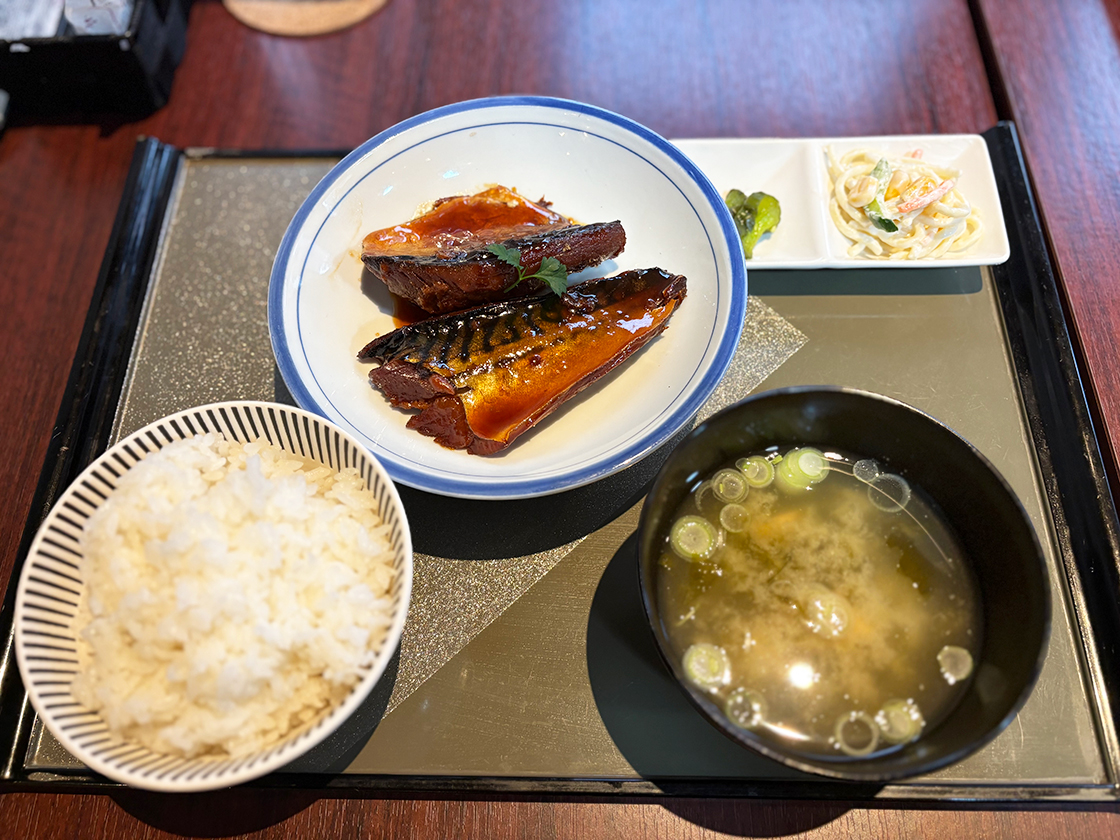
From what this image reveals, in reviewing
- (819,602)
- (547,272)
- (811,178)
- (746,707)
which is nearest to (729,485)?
(819,602)

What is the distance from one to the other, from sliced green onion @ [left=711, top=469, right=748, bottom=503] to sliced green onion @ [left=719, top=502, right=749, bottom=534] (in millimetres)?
19

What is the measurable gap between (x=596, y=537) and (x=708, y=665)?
0.48 meters

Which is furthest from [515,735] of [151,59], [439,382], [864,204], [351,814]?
[151,59]

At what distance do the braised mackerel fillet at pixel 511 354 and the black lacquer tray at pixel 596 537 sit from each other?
26cm

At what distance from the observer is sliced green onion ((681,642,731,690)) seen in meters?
1.50

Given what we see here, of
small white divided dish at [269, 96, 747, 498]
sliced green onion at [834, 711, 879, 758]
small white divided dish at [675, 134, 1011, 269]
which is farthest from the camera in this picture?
small white divided dish at [675, 134, 1011, 269]

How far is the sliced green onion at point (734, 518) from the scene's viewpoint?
65.1 inches

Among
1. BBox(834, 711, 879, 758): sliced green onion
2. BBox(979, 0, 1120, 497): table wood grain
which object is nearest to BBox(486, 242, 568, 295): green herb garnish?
BBox(834, 711, 879, 758): sliced green onion

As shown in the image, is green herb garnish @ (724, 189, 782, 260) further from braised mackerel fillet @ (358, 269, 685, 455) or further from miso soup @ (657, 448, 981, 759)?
miso soup @ (657, 448, 981, 759)

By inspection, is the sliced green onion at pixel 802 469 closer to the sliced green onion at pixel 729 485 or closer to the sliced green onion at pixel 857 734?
the sliced green onion at pixel 729 485

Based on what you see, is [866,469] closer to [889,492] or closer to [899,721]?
[889,492]

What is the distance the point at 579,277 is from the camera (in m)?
2.18

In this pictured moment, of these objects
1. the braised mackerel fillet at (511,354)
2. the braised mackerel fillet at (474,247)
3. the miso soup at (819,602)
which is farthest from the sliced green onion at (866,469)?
the braised mackerel fillet at (474,247)

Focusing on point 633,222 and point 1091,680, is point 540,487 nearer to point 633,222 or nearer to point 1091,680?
point 633,222
